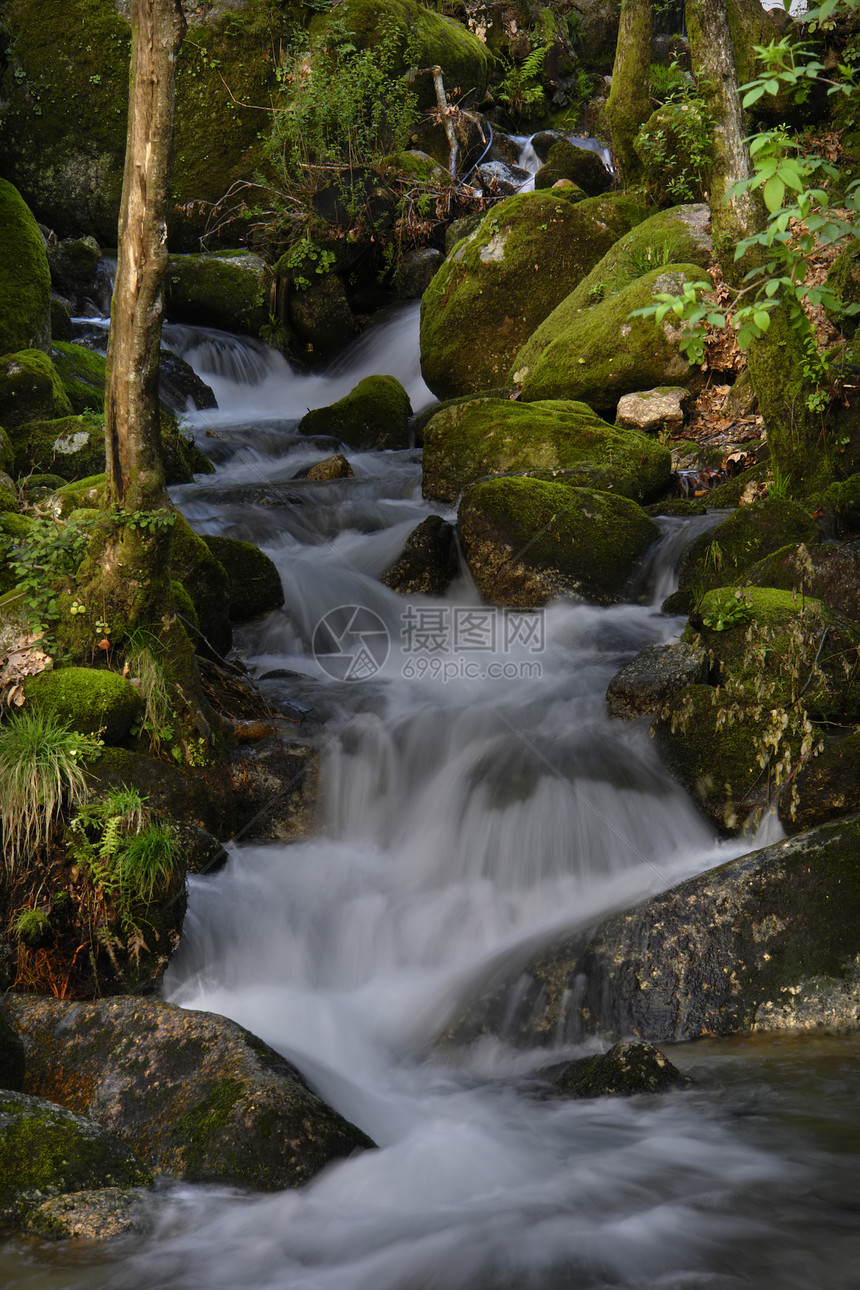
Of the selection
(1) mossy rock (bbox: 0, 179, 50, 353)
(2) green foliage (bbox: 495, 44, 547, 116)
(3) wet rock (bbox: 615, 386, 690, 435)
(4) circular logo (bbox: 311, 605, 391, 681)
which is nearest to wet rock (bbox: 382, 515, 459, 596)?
(4) circular logo (bbox: 311, 605, 391, 681)

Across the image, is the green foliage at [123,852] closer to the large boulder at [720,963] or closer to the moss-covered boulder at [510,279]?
the large boulder at [720,963]

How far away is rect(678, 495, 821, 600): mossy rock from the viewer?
22.6 feet

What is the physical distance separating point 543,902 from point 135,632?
9.11ft

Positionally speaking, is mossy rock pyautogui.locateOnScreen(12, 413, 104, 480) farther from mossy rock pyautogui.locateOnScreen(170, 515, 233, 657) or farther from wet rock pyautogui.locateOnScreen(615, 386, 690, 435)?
wet rock pyautogui.locateOnScreen(615, 386, 690, 435)

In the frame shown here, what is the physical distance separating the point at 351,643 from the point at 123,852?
3.99m

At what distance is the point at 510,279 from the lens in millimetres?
12508

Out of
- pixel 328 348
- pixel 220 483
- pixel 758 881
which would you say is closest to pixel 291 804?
pixel 758 881

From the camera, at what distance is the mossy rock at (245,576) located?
26.0 feet

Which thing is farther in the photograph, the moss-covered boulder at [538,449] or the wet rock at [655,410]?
the wet rock at [655,410]

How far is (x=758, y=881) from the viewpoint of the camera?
13.6 ft

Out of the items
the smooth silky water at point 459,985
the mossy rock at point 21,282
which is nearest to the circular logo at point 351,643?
the smooth silky water at point 459,985

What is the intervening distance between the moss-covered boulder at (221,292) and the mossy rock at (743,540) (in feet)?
33.6

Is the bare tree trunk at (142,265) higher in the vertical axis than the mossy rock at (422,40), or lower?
Answer: lower

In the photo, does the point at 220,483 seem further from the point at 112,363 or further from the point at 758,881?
the point at 758,881
